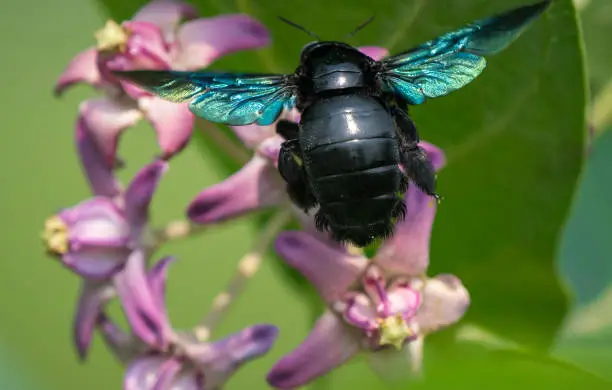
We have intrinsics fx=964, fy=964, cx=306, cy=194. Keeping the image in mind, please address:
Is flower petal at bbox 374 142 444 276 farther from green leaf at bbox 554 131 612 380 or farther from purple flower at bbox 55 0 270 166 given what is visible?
green leaf at bbox 554 131 612 380

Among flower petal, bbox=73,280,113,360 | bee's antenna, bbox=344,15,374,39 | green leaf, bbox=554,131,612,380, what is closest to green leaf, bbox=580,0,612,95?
green leaf, bbox=554,131,612,380

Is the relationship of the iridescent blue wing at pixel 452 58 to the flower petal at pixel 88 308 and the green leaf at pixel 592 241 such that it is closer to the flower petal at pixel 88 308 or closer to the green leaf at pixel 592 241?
the flower petal at pixel 88 308

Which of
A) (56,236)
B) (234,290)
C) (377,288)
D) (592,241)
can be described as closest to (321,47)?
(377,288)

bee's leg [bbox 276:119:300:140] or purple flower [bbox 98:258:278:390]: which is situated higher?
bee's leg [bbox 276:119:300:140]

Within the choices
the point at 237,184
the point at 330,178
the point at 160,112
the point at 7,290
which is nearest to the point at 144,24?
the point at 160,112

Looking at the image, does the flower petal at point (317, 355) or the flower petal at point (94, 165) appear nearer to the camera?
the flower petal at point (317, 355)

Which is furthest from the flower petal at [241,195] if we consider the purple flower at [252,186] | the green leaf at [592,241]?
the green leaf at [592,241]

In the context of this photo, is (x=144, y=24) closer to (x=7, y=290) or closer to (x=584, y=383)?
(x=584, y=383)
